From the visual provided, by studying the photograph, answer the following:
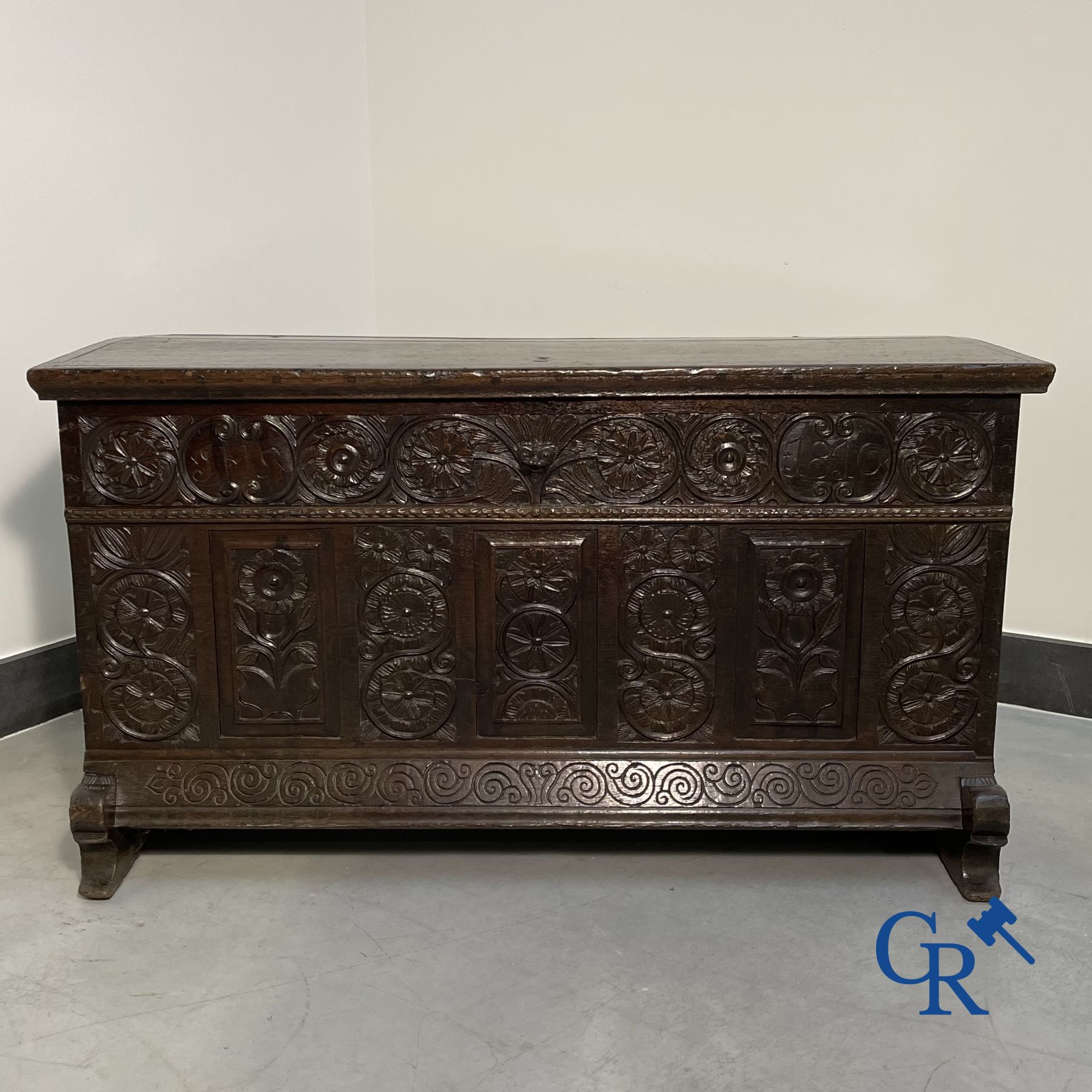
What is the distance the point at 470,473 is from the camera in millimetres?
2203

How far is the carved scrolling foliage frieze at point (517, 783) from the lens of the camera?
7.45ft

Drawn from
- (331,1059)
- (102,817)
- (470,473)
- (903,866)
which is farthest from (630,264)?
(331,1059)

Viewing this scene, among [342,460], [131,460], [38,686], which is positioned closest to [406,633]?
[342,460]

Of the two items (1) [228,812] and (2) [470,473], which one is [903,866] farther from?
(1) [228,812]

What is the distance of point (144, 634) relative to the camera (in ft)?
7.42

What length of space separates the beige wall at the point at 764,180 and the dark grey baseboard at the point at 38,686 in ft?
5.00

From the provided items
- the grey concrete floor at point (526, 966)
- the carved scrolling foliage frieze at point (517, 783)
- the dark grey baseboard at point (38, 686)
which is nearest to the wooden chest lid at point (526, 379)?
the carved scrolling foliage frieze at point (517, 783)

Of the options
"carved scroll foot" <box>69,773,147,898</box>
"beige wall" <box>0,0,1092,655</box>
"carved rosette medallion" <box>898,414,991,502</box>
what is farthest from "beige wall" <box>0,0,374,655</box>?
"carved rosette medallion" <box>898,414,991,502</box>

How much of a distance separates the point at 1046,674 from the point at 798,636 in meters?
1.30

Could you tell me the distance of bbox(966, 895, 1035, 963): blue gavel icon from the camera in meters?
2.08

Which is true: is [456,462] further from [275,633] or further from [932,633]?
[932,633]

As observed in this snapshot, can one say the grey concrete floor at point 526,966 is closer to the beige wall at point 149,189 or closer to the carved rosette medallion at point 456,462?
the carved rosette medallion at point 456,462

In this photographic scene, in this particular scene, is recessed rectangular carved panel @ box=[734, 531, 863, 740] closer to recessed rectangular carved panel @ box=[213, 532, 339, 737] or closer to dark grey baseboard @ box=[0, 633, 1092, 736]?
recessed rectangular carved panel @ box=[213, 532, 339, 737]

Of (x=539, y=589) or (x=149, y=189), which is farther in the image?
(x=149, y=189)
